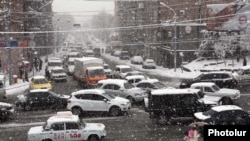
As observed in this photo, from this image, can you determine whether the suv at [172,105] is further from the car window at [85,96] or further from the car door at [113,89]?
the car door at [113,89]

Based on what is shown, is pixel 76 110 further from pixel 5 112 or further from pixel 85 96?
pixel 5 112

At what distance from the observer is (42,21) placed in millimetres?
73812

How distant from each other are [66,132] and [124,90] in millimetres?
11636

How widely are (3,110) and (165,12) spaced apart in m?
41.8

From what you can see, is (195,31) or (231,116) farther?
(195,31)

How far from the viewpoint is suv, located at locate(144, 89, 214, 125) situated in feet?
75.4

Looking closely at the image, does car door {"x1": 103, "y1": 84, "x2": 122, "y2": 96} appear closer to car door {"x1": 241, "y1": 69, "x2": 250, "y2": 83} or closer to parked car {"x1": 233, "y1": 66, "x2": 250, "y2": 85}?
parked car {"x1": 233, "y1": 66, "x2": 250, "y2": 85}

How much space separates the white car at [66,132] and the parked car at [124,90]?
1025cm

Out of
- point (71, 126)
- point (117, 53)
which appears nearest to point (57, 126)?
point (71, 126)

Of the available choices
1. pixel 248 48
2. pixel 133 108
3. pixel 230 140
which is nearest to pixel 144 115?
pixel 133 108

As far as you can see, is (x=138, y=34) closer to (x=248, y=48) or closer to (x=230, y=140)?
(x=248, y=48)

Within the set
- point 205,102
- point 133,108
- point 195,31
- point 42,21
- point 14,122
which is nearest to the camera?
point 205,102

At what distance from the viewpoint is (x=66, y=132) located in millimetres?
19594

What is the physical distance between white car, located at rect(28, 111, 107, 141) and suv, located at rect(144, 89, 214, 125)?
409 centimetres
